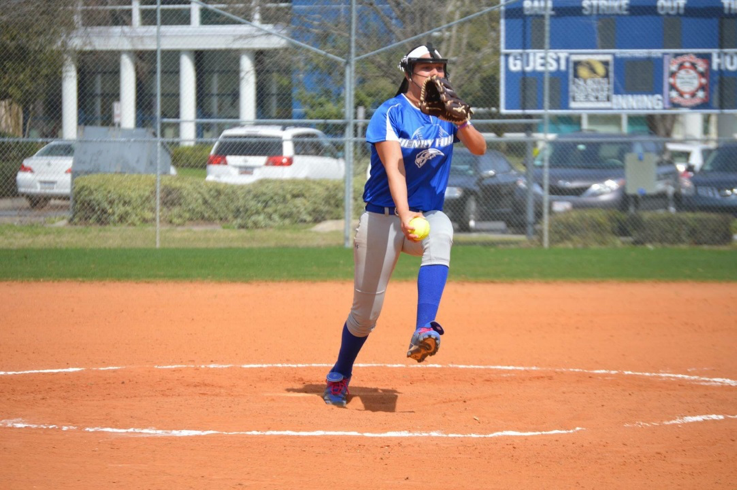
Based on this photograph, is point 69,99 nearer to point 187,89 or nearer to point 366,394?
point 187,89

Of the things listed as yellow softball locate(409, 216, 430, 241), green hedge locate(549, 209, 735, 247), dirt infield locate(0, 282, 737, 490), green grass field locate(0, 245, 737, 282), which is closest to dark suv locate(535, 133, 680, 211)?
green hedge locate(549, 209, 735, 247)

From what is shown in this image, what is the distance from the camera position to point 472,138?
4969 mm

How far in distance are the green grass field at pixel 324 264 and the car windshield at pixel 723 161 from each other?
190 centimetres

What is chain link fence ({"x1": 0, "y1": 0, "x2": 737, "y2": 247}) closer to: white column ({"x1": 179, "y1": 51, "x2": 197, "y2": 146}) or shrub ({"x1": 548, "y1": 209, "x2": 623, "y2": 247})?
shrub ({"x1": 548, "y1": 209, "x2": 623, "y2": 247})

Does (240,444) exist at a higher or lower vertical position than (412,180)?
lower

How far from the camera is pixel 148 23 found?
17.5 metres

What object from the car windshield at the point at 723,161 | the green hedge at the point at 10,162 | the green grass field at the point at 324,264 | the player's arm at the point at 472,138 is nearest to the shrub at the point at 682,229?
the green grass field at the point at 324,264

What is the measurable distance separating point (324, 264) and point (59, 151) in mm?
7172

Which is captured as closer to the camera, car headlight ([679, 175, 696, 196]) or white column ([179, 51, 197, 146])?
car headlight ([679, 175, 696, 196])

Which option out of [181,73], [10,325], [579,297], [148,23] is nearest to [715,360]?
[579,297]

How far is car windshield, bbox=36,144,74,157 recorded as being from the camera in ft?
52.7

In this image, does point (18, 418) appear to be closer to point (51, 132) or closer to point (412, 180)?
point (412, 180)

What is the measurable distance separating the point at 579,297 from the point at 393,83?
753 centimetres

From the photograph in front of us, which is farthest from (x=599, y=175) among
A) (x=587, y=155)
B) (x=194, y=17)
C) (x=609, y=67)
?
(x=194, y=17)
